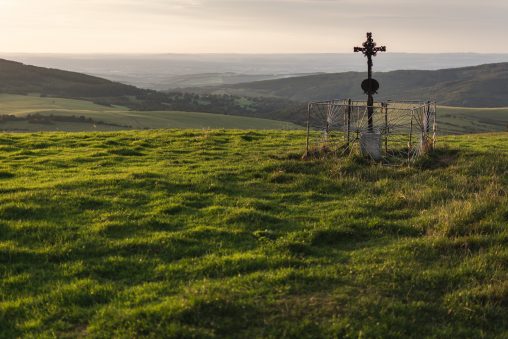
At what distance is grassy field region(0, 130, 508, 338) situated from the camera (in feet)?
23.6

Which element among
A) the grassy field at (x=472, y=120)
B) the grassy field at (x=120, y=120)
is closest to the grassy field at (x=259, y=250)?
the grassy field at (x=120, y=120)

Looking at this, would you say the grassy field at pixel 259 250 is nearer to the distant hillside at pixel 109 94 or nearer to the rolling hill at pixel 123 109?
the rolling hill at pixel 123 109

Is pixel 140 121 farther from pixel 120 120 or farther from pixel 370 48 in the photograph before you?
pixel 370 48

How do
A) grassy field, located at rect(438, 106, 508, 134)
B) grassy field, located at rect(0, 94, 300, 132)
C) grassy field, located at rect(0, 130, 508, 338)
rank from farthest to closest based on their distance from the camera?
grassy field, located at rect(438, 106, 508, 134)
grassy field, located at rect(0, 94, 300, 132)
grassy field, located at rect(0, 130, 508, 338)

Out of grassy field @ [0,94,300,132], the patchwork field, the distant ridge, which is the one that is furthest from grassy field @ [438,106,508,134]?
the distant ridge

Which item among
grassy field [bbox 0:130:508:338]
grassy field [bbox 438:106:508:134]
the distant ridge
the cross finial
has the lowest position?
grassy field [bbox 438:106:508:134]

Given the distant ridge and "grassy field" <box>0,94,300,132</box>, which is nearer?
"grassy field" <box>0,94,300,132</box>

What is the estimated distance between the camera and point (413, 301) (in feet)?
25.4

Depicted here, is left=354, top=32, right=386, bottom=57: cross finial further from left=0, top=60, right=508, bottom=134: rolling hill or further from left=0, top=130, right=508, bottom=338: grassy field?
left=0, top=60, right=508, bottom=134: rolling hill

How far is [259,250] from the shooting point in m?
9.92

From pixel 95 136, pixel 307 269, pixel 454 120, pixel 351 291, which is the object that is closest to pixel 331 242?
pixel 307 269

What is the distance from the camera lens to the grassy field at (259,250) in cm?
721

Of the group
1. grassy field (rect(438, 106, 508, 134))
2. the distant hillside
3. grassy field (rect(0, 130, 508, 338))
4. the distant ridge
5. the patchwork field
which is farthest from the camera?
the distant ridge

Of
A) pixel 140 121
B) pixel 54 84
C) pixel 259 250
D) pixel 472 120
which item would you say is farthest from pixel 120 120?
pixel 54 84
